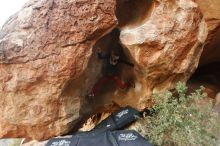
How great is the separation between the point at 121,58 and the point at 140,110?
78 centimetres

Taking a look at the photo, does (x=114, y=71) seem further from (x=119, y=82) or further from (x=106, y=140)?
(x=106, y=140)

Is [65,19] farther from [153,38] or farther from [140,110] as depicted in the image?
[140,110]

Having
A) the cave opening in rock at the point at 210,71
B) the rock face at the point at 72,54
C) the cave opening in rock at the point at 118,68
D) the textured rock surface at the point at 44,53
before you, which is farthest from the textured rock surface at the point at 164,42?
the cave opening in rock at the point at 210,71

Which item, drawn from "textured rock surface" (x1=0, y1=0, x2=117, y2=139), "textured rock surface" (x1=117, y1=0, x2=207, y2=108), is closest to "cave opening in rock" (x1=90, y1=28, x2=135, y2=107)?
"textured rock surface" (x1=117, y1=0, x2=207, y2=108)

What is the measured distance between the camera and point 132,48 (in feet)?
14.0

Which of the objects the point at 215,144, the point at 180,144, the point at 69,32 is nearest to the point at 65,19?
the point at 69,32

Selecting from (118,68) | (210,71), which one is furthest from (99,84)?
(210,71)

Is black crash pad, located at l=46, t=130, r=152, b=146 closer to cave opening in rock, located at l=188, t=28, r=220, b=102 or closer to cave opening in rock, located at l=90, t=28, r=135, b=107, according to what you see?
cave opening in rock, located at l=90, t=28, r=135, b=107

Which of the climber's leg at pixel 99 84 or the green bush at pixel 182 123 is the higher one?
the climber's leg at pixel 99 84

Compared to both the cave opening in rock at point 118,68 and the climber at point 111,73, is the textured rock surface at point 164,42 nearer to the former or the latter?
the cave opening in rock at point 118,68

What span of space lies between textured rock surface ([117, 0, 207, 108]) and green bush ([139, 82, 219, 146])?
0.43 metres

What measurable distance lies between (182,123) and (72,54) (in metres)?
1.43

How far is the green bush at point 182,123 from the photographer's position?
12.4 feet

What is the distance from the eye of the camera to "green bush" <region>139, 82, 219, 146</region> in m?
3.78
